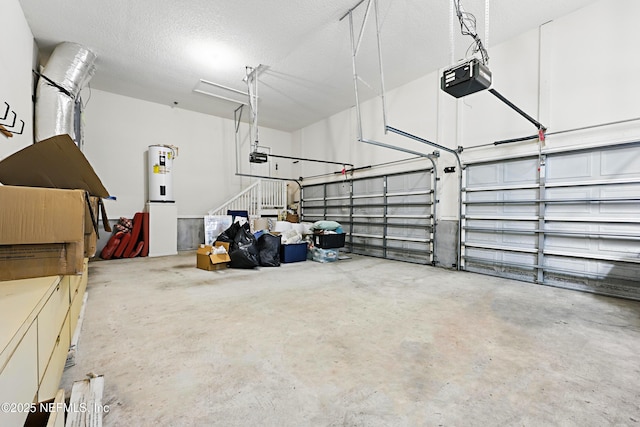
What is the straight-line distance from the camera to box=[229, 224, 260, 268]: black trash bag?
4.21m

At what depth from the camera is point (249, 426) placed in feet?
3.78

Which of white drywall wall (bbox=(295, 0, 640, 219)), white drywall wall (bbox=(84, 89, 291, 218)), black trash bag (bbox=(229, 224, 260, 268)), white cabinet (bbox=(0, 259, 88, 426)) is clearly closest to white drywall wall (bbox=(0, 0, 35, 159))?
white drywall wall (bbox=(84, 89, 291, 218))

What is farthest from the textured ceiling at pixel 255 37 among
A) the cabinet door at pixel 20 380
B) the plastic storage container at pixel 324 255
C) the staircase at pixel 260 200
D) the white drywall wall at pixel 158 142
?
the cabinet door at pixel 20 380

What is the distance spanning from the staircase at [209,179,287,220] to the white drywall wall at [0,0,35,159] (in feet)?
12.4

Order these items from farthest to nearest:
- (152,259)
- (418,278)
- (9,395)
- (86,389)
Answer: (152,259) < (418,278) < (86,389) < (9,395)

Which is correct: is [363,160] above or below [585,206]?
above

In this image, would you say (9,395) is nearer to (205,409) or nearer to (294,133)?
(205,409)

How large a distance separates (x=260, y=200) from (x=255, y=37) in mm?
3985

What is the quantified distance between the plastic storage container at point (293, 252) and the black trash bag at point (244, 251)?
1.94ft

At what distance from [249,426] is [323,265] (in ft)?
11.8

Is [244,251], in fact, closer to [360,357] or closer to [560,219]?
[360,357]

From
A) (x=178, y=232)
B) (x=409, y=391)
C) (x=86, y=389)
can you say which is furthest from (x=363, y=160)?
(x=86, y=389)

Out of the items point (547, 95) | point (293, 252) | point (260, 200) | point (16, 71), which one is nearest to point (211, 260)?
A: point (293, 252)

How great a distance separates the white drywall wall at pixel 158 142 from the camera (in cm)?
566
